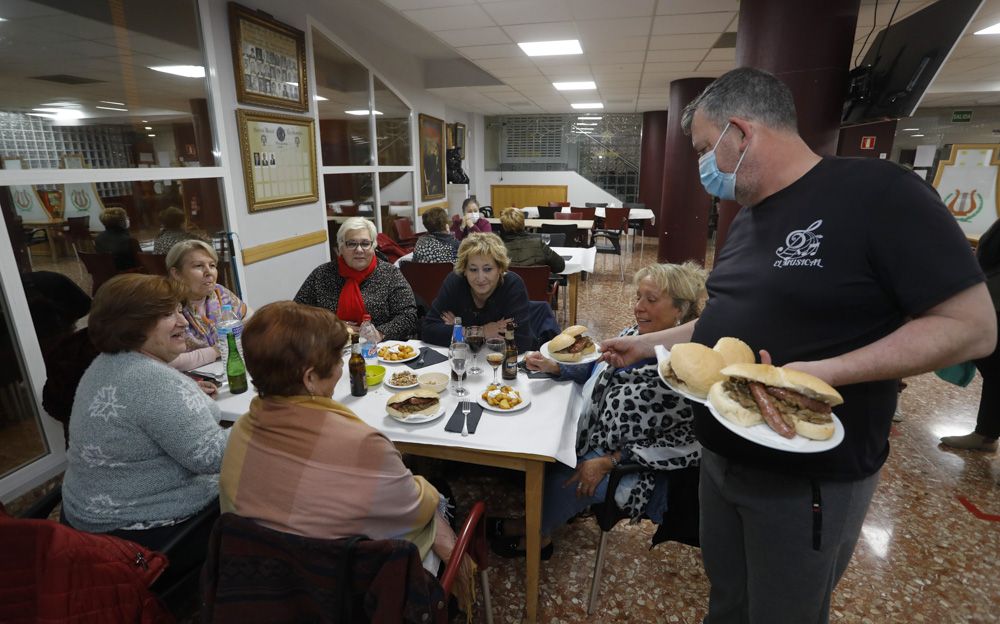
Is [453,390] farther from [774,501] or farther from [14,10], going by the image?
[14,10]

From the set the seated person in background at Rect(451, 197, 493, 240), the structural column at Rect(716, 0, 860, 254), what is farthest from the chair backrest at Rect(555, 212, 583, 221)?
the structural column at Rect(716, 0, 860, 254)

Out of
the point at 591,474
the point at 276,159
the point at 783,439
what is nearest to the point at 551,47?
the point at 276,159

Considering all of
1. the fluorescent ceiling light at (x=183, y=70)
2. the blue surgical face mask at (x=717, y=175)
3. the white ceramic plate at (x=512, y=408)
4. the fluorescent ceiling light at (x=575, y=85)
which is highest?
the fluorescent ceiling light at (x=575, y=85)

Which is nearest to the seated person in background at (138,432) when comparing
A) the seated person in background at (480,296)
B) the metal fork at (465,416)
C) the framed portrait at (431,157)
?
the metal fork at (465,416)

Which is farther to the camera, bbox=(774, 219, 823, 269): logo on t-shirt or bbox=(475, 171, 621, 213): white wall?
bbox=(475, 171, 621, 213): white wall

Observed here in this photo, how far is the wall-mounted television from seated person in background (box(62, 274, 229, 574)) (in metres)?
4.19

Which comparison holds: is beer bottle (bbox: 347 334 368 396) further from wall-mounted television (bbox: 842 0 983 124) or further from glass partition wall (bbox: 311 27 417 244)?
glass partition wall (bbox: 311 27 417 244)

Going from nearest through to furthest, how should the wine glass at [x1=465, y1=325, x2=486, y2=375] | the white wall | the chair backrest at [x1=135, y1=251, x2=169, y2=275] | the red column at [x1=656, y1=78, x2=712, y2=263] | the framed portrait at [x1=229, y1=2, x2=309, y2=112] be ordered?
the wine glass at [x1=465, y1=325, x2=486, y2=375]
the chair backrest at [x1=135, y1=251, x2=169, y2=275]
the framed portrait at [x1=229, y1=2, x2=309, y2=112]
the red column at [x1=656, y1=78, x2=712, y2=263]
the white wall

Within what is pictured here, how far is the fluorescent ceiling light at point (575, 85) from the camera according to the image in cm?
813

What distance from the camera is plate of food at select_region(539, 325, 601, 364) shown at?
6.32 ft

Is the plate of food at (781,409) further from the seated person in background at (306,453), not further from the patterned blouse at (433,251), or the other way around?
the patterned blouse at (433,251)

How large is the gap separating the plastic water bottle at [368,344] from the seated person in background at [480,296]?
12.9 inches

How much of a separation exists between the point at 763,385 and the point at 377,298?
2.49 meters

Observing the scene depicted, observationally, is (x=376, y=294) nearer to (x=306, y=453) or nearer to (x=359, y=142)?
(x=306, y=453)
